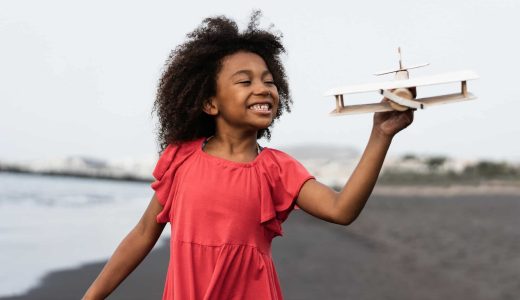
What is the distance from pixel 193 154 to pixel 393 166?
40.3 m

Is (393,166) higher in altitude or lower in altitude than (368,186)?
lower

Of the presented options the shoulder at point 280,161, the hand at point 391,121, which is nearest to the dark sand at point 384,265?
the shoulder at point 280,161

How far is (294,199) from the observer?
2.49m

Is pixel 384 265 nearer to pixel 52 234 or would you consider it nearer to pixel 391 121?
pixel 52 234

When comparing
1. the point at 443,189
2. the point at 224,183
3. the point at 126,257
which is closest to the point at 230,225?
the point at 224,183

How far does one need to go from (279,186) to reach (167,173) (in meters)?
0.40

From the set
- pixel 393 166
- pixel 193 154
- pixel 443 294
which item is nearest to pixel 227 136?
pixel 193 154

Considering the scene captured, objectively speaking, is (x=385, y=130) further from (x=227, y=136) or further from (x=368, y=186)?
(x=227, y=136)

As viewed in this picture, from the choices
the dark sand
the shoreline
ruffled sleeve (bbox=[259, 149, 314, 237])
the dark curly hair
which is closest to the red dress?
ruffled sleeve (bbox=[259, 149, 314, 237])

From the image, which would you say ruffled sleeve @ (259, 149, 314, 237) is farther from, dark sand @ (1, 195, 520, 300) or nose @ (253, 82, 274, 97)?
dark sand @ (1, 195, 520, 300)

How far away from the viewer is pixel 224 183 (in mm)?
2480

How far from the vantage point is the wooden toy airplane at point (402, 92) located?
1.98m

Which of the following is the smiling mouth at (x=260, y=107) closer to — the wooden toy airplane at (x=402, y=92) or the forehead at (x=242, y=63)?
the forehead at (x=242, y=63)

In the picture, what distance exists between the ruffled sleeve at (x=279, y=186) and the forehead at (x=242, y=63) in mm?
307
